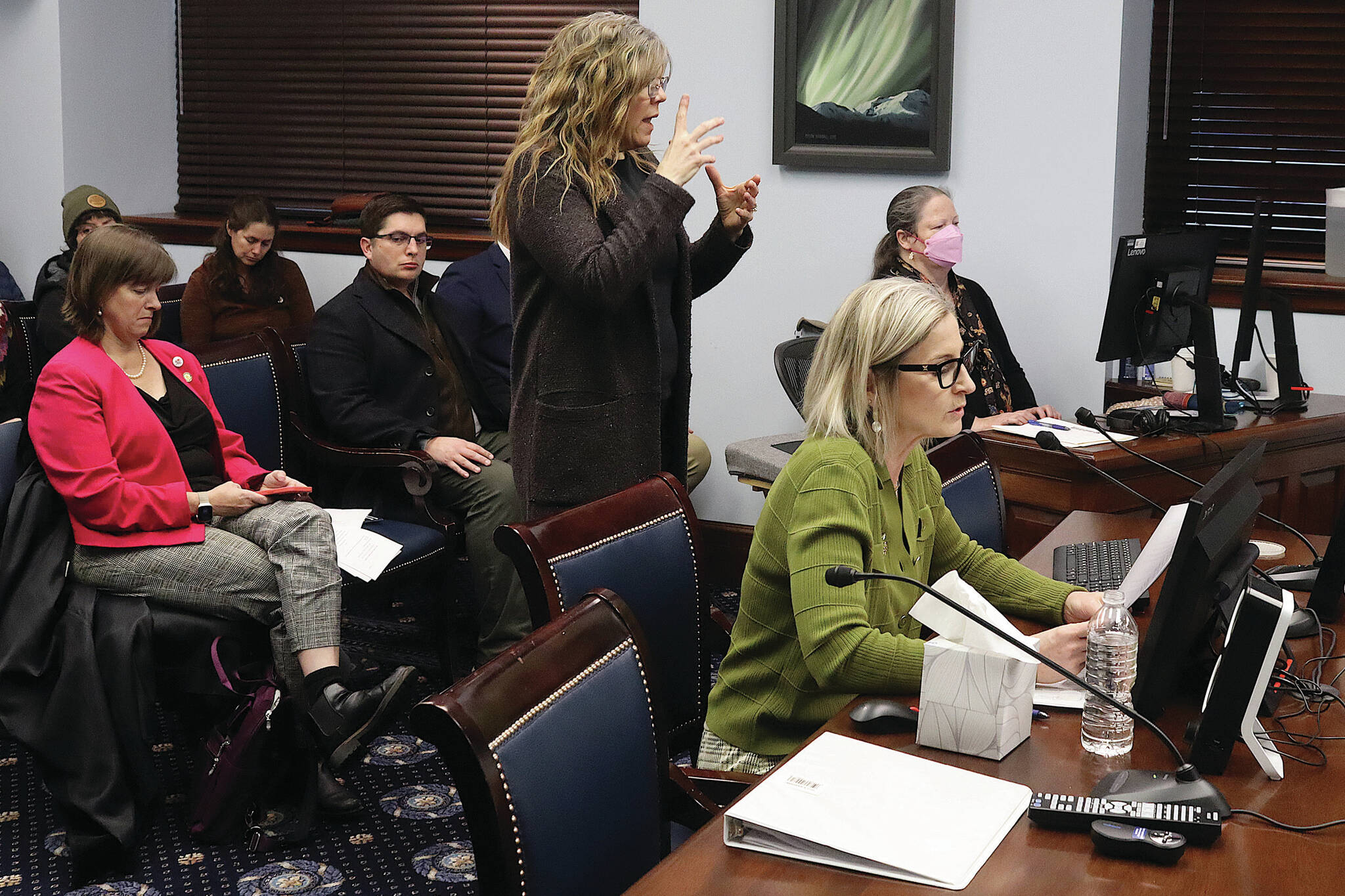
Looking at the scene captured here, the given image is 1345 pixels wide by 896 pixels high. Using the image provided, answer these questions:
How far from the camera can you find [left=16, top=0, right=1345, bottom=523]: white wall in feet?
12.0

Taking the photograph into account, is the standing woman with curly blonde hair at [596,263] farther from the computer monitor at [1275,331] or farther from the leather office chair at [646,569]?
the computer monitor at [1275,331]

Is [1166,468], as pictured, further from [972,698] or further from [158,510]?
[158,510]

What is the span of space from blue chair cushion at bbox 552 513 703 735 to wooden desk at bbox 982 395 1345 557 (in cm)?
99

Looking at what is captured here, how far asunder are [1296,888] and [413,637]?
2.94m

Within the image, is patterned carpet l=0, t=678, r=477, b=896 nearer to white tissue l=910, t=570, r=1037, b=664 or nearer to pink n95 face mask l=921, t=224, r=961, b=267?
white tissue l=910, t=570, r=1037, b=664

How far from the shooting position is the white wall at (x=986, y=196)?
12.0 ft

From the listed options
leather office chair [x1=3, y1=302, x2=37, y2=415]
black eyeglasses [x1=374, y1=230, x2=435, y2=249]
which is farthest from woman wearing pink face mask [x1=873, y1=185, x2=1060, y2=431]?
leather office chair [x1=3, y1=302, x2=37, y2=415]

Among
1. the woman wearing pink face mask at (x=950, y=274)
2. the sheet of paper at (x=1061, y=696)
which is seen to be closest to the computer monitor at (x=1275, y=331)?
the woman wearing pink face mask at (x=950, y=274)

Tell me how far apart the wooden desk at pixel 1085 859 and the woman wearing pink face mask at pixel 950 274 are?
6.92 ft

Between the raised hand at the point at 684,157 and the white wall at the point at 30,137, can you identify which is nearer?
the raised hand at the point at 684,157

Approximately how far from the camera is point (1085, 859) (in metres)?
1.26

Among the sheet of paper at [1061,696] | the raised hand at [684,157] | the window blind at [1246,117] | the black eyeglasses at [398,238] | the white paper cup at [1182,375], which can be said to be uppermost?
the window blind at [1246,117]

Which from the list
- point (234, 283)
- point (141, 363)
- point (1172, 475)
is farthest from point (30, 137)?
point (1172, 475)

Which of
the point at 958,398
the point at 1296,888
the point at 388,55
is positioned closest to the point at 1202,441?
the point at 958,398
